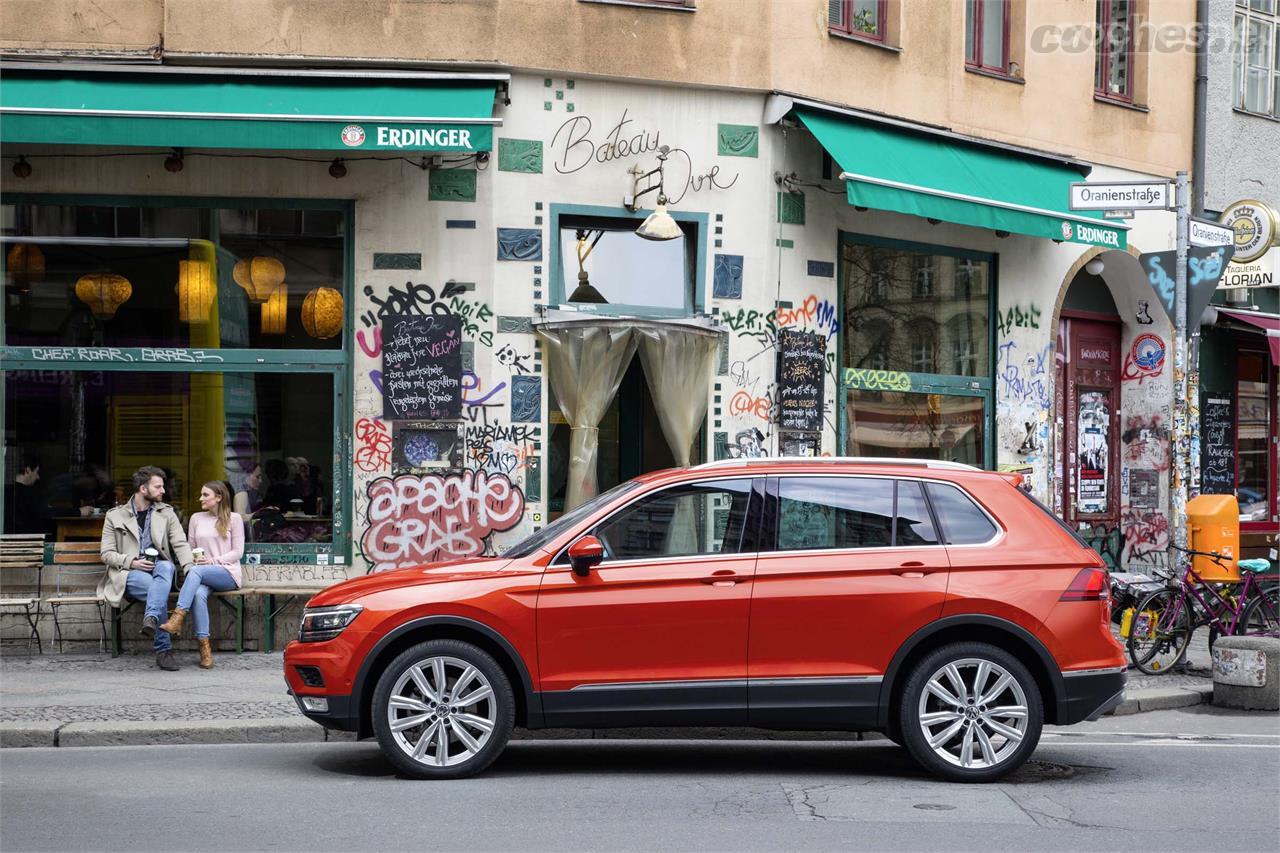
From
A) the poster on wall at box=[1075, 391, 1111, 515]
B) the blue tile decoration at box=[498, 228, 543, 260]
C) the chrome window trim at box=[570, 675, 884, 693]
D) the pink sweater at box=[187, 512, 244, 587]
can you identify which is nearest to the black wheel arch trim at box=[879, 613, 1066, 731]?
the chrome window trim at box=[570, 675, 884, 693]

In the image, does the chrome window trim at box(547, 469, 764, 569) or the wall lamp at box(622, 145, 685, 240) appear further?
the wall lamp at box(622, 145, 685, 240)

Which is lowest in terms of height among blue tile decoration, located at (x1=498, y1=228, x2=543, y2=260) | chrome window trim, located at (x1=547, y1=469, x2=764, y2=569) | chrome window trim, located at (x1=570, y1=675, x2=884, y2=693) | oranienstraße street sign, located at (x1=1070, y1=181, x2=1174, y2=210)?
chrome window trim, located at (x1=570, y1=675, x2=884, y2=693)

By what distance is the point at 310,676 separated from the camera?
26.8 feet

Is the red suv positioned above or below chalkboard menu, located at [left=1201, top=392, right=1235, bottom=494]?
below

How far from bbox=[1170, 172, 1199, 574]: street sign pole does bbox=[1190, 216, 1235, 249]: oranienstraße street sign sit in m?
0.29

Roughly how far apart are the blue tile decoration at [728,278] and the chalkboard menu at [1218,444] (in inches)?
324

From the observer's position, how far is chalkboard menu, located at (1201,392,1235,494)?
19281 mm

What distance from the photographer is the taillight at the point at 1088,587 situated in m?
8.26

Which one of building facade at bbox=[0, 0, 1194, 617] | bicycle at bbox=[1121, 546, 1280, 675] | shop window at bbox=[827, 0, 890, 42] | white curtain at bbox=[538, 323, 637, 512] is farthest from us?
shop window at bbox=[827, 0, 890, 42]

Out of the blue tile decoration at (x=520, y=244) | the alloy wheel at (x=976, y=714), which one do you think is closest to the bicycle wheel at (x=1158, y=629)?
the alloy wheel at (x=976, y=714)

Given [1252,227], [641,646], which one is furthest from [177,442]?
[1252,227]

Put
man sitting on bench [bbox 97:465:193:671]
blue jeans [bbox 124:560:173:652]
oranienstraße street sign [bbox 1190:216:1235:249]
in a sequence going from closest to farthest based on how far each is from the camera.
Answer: blue jeans [bbox 124:560:173:652] → man sitting on bench [bbox 97:465:193:671] → oranienstraße street sign [bbox 1190:216:1235:249]

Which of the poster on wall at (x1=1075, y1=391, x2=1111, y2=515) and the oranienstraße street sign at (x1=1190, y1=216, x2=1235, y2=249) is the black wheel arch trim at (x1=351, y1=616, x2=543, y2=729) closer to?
the oranienstraße street sign at (x1=1190, y1=216, x2=1235, y2=249)

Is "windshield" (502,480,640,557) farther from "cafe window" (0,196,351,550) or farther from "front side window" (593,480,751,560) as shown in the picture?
"cafe window" (0,196,351,550)
